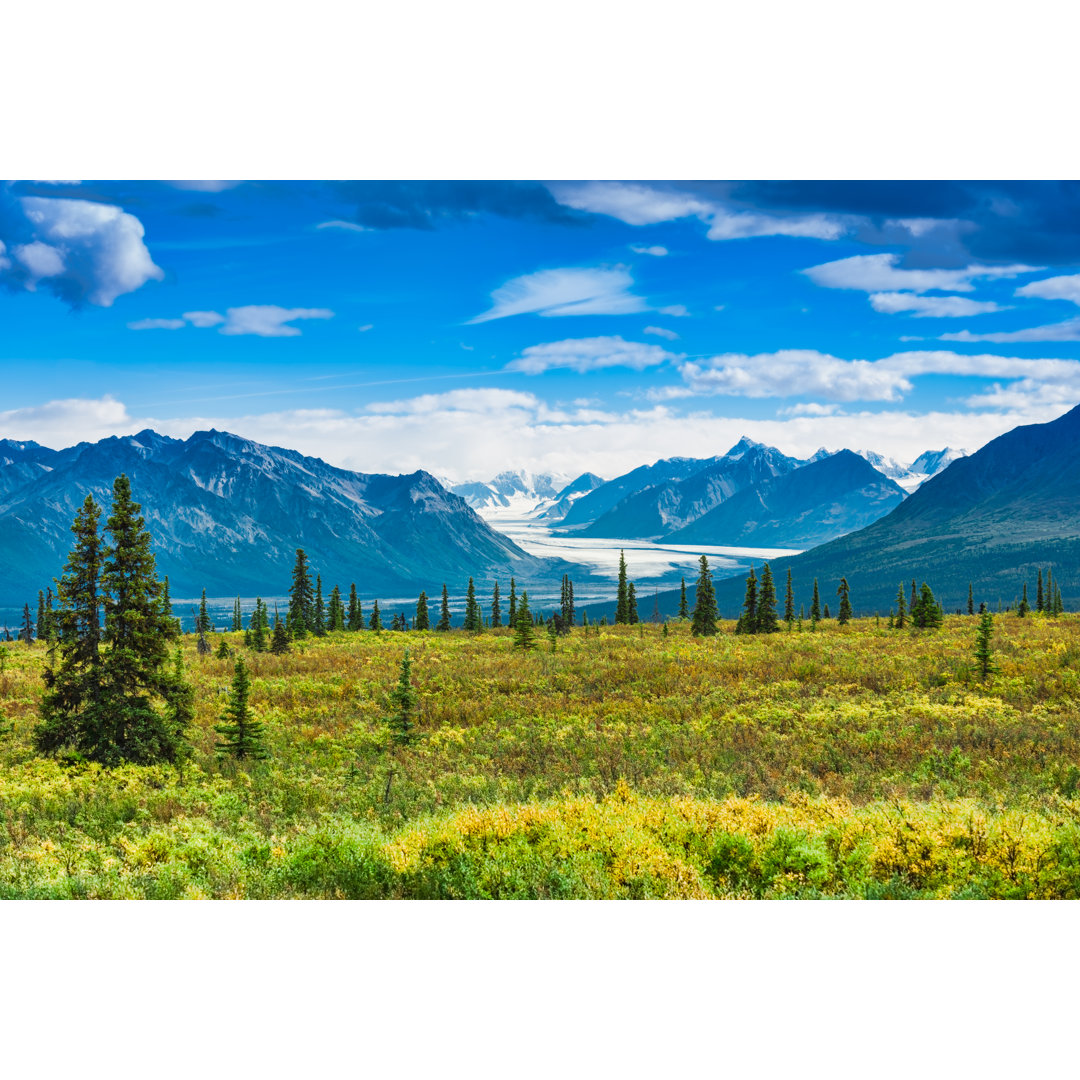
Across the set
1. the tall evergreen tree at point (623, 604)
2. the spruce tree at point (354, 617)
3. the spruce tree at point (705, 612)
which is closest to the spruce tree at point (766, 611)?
the spruce tree at point (705, 612)

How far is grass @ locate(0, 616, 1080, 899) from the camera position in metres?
7.81

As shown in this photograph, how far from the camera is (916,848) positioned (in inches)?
311

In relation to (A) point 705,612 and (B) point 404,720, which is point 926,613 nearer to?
(A) point 705,612

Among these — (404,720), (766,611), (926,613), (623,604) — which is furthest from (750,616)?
(404,720)

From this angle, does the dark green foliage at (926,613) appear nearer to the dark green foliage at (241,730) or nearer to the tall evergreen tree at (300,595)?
the dark green foliage at (241,730)

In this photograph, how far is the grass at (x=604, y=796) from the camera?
25.6ft

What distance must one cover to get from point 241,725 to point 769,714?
11.7 metres

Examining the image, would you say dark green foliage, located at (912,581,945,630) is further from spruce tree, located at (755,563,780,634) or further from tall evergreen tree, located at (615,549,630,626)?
tall evergreen tree, located at (615,549,630,626)

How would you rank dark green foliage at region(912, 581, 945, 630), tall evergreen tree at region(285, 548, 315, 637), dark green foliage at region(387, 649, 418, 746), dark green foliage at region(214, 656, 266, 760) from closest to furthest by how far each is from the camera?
dark green foliage at region(214, 656, 266, 760)
dark green foliage at region(387, 649, 418, 746)
dark green foliage at region(912, 581, 945, 630)
tall evergreen tree at region(285, 548, 315, 637)

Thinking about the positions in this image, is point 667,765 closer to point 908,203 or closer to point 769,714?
point 769,714

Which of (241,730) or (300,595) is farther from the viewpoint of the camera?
(300,595)

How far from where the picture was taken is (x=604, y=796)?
1021 cm

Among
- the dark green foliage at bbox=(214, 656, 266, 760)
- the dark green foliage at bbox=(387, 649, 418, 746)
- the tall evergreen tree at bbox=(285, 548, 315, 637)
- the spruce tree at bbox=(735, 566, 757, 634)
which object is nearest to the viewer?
the dark green foliage at bbox=(214, 656, 266, 760)

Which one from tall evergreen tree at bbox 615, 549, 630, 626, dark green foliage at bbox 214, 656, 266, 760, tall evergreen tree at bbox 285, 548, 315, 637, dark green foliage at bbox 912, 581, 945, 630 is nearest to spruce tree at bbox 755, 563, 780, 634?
dark green foliage at bbox 912, 581, 945, 630
